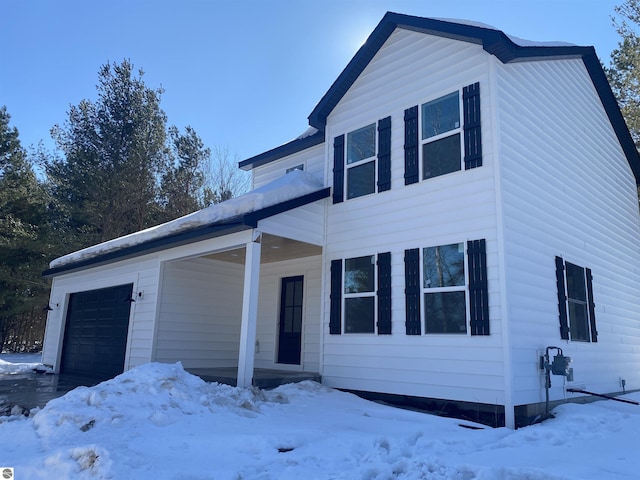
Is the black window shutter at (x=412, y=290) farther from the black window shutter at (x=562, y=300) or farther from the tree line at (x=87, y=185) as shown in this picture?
the tree line at (x=87, y=185)

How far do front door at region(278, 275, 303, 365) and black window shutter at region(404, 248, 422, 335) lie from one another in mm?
3201

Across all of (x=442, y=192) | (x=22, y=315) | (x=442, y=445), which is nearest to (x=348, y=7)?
(x=442, y=192)

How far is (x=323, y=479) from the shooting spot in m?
3.45

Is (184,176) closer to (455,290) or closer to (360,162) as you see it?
(360,162)

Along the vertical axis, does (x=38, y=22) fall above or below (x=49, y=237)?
above

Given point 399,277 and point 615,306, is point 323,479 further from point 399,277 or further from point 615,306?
point 615,306

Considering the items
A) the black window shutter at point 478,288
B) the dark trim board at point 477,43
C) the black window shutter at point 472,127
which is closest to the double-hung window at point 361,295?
the black window shutter at point 478,288

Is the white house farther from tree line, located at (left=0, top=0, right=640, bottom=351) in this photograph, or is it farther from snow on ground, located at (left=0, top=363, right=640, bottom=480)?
tree line, located at (left=0, top=0, right=640, bottom=351)

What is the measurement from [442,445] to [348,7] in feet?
27.7

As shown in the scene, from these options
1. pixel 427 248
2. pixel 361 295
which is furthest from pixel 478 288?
pixel 361 295

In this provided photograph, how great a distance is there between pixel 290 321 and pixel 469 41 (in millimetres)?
6154

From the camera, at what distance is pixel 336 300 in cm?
805

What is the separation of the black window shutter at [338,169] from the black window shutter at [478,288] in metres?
2.84

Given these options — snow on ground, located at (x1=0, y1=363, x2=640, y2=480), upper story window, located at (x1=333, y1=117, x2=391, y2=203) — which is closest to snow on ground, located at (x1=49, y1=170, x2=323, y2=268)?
upper story window, located at (x1=333, y1=117, x2=391, y2=203)
